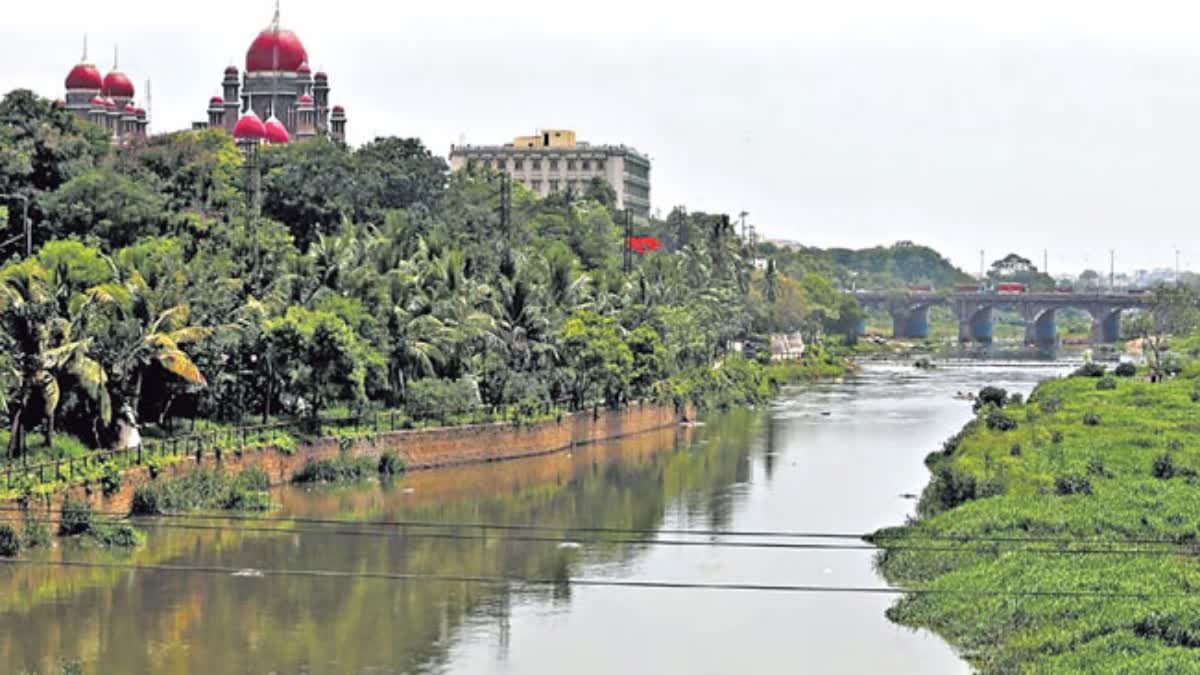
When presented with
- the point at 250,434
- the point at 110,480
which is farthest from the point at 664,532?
the point at 250,434

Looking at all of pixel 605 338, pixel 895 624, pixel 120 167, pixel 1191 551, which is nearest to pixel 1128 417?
pixel 605 338

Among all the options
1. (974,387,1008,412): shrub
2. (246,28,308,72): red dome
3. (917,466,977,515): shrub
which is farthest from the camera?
(246,28,308,72): red dome

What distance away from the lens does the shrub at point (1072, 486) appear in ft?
173

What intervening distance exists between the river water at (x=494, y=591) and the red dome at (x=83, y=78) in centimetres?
7182

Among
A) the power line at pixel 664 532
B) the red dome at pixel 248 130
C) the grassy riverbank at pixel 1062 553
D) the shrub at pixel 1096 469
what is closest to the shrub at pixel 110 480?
the power line at pixel 664 532

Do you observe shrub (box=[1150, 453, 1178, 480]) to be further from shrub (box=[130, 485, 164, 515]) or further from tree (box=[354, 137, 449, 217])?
tree (box=[354, 137, 449, 217])

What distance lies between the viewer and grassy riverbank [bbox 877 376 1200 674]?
36125 mm

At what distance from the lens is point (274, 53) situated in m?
128

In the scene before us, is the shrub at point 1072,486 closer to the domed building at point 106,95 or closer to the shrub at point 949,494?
the shrub at point 949,494

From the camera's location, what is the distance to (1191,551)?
144 feet

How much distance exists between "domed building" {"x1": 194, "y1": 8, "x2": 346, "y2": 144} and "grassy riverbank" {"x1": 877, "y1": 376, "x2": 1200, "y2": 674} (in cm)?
6994

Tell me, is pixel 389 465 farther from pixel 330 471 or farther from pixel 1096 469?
pixel 1096 469

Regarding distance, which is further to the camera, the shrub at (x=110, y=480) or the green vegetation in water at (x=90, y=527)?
the shrub at (x=110, y=480)

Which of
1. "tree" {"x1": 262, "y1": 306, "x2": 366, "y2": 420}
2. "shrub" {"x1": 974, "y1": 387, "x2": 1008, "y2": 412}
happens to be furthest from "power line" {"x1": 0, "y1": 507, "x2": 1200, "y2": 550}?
"shrub" {"x1": 974, "y1": 387, "x2": 1008, "y2": 412}
